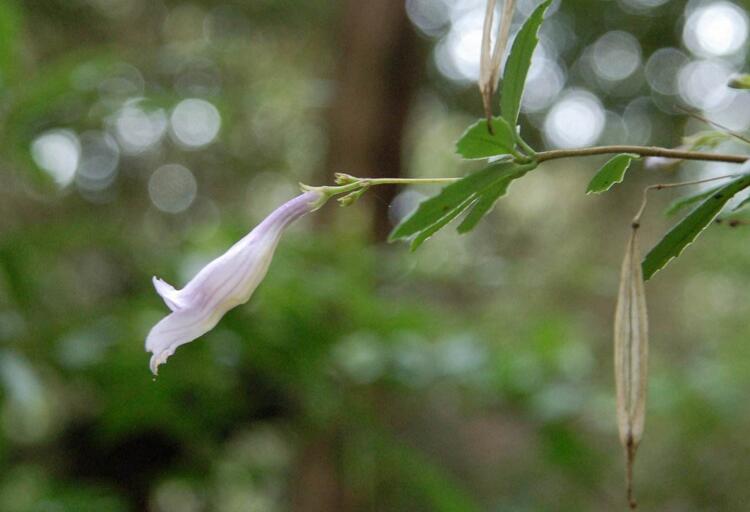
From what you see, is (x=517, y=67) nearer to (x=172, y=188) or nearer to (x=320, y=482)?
(x=320, y=482)

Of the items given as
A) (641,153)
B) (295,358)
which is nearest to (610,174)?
(641,153)

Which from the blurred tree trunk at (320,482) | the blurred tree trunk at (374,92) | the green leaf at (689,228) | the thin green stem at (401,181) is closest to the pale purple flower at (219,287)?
the thin green stem at (401,181)

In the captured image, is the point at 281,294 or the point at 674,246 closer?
the point at 674,246

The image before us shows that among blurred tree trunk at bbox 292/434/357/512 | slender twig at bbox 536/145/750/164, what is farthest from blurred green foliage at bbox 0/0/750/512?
slender twig at bbox 536/145/750/164

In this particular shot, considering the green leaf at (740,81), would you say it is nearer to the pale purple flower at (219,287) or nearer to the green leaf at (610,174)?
the green leaf at (610,174)

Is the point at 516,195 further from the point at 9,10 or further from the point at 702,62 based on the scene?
the point at 9,10

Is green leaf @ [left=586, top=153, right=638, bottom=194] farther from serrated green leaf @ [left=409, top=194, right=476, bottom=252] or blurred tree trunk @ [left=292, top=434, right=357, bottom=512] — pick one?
blurred tree trunk @ [left=292, top=434, right=357, bottom=512]

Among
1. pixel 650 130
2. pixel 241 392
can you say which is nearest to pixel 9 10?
pixel 241 392
